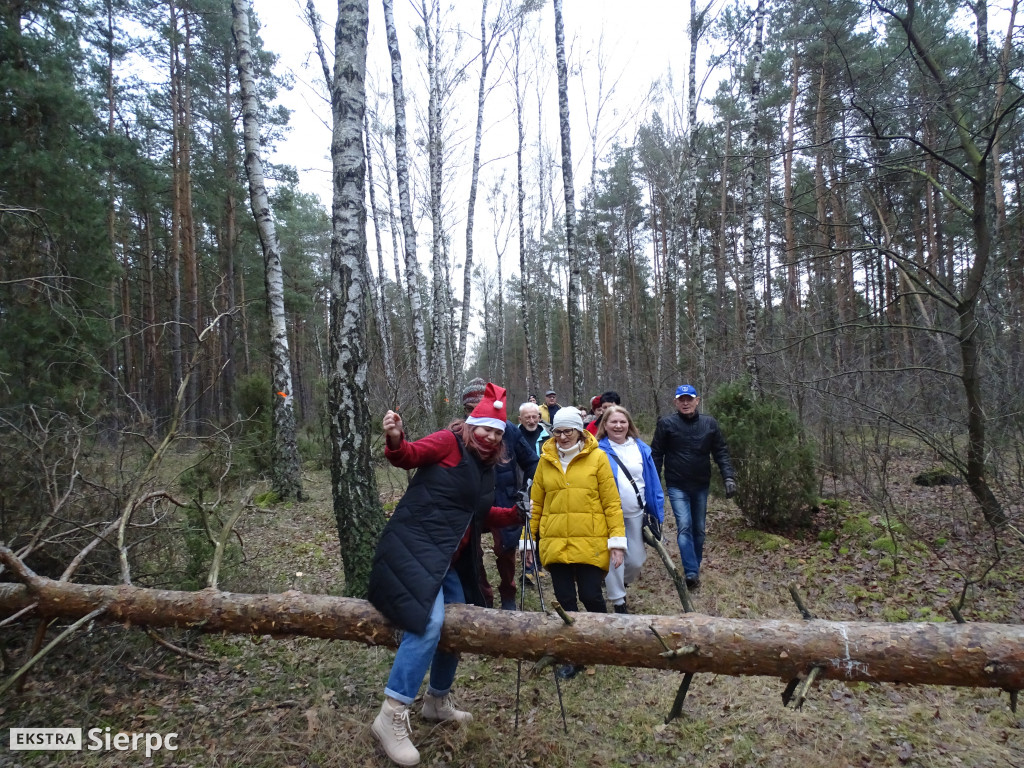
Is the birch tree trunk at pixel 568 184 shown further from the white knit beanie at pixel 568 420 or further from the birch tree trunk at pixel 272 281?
the white knit beanie at pixel 568 420

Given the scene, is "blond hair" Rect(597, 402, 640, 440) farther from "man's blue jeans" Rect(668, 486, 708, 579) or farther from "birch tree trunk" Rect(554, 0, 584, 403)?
"birch tree trunk" Rect(554, 0, 584, 403)

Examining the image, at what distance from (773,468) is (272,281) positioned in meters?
7.83

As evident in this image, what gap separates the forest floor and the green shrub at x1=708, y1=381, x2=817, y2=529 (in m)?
1.56

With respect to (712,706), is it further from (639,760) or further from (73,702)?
(73,702)

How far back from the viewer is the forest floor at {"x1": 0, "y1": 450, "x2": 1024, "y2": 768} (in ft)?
9.50

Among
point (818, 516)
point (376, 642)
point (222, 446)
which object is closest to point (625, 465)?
point (376, 642)

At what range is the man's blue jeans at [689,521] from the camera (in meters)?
5.10

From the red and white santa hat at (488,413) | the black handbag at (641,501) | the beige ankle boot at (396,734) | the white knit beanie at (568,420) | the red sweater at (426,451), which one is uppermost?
the red and white santa hat at (488,413)

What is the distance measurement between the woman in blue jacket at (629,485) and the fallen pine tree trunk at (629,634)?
49.8 inches

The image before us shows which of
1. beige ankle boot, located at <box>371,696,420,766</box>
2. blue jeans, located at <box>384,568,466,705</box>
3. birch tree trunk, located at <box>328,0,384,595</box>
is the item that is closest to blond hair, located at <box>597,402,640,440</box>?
birch tree trunk, located at <box>328,0,384,595</box>

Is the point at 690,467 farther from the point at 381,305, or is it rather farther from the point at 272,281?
the point at 381,305

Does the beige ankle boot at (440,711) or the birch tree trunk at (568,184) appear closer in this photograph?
the beige ankle boot at (440,711)

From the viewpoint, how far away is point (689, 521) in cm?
516

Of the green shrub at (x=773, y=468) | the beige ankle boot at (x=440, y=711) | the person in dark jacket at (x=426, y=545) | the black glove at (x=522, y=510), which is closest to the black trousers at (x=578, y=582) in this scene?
the black glove at (x=522, y=510)
